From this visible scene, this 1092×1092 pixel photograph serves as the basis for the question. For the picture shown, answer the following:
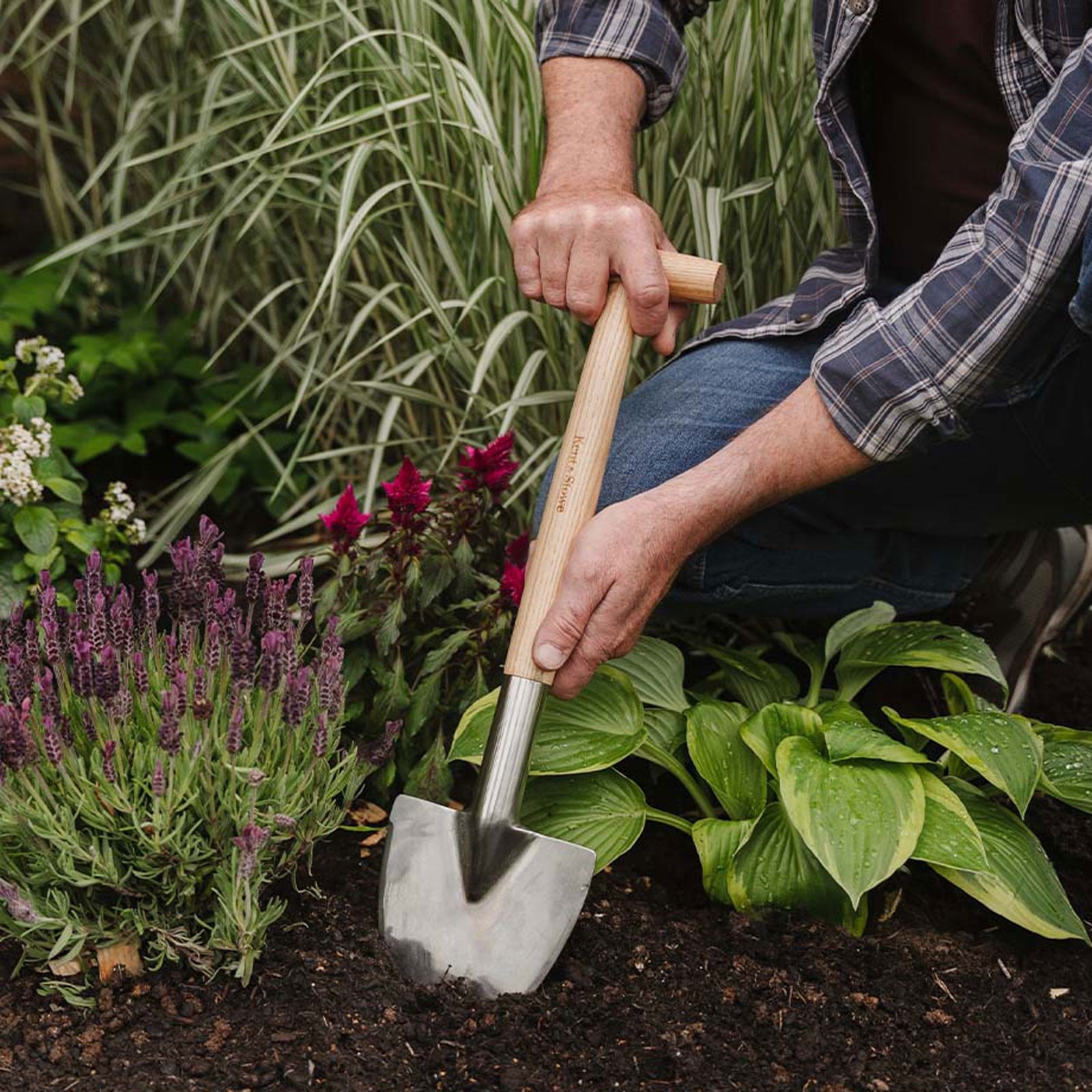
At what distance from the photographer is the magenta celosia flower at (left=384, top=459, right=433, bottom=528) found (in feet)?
5.23

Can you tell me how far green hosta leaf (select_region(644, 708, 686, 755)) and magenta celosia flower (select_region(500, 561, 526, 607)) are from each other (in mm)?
215

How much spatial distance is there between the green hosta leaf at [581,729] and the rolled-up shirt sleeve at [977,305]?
1.33ft

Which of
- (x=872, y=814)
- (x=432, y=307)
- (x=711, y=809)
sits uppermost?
(x=432, y=307)

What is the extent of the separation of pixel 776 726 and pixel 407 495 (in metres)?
0.51

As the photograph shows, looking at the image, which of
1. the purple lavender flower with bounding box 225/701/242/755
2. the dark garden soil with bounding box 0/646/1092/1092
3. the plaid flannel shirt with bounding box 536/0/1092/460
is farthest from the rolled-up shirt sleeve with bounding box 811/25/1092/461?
the purple lavender flower with bounding box 225/701/242/755

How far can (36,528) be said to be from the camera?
5.88 ft

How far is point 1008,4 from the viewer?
1541 mm

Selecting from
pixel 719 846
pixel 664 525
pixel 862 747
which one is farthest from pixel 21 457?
pixel 862 747

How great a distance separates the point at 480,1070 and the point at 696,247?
1.35 m

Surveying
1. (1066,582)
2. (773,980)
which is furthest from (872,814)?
(1066,582)

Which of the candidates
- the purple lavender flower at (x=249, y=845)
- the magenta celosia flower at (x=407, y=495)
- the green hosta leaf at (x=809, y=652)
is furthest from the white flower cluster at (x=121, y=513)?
the green hosta leaf at (x=809, y=652)

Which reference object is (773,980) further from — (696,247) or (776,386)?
(696,247)

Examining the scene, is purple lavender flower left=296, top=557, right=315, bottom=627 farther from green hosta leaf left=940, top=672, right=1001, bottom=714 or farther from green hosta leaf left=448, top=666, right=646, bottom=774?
green hosta leaf left=940, top=672, right=1001, bottom=714

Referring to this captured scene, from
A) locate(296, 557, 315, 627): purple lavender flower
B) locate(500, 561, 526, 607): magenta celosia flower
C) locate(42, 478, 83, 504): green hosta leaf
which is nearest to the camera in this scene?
locate(296, 557, 315, 627): purple lavender flower
